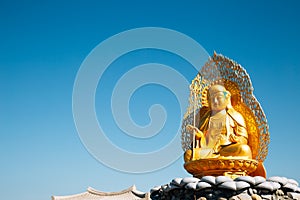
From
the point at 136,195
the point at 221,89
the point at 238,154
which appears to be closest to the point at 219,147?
the point at 238,154

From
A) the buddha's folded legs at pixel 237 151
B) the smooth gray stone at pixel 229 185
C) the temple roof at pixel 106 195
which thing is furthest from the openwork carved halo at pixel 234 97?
the temple roof at pixel 106 195

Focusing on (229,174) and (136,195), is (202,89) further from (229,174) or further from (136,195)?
(136,195)

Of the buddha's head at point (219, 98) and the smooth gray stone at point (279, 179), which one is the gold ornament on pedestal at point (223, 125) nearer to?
the buddha's head at point (219, 98)

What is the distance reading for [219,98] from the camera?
33.3 ft

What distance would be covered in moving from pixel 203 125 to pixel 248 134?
3.53 feet

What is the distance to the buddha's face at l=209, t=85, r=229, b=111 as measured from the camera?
398 inches

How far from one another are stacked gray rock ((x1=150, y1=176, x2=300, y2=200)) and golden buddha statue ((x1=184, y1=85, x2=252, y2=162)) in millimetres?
1259

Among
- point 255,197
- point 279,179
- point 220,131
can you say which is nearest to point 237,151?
point 220,131

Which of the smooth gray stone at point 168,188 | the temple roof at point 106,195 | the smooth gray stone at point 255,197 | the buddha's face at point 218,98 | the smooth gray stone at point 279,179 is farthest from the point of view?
the temple roof at point 106,195

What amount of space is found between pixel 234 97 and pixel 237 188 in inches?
118

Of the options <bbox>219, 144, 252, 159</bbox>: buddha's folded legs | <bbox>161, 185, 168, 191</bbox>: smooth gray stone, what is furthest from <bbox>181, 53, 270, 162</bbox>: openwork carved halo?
<bbox>161, 185, 168, 191</bbox>: smooth gray stone

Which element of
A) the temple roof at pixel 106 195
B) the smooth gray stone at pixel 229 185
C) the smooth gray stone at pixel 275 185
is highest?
the temple roof at pixel 106 195

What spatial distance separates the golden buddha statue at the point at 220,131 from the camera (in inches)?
369

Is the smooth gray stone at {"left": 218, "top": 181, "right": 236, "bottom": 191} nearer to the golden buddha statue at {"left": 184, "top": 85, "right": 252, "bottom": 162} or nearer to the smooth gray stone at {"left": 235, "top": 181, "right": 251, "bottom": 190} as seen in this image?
the smooth gray stone at {"left": 235, "top": 181, "right": 251, "bottom": 190}
